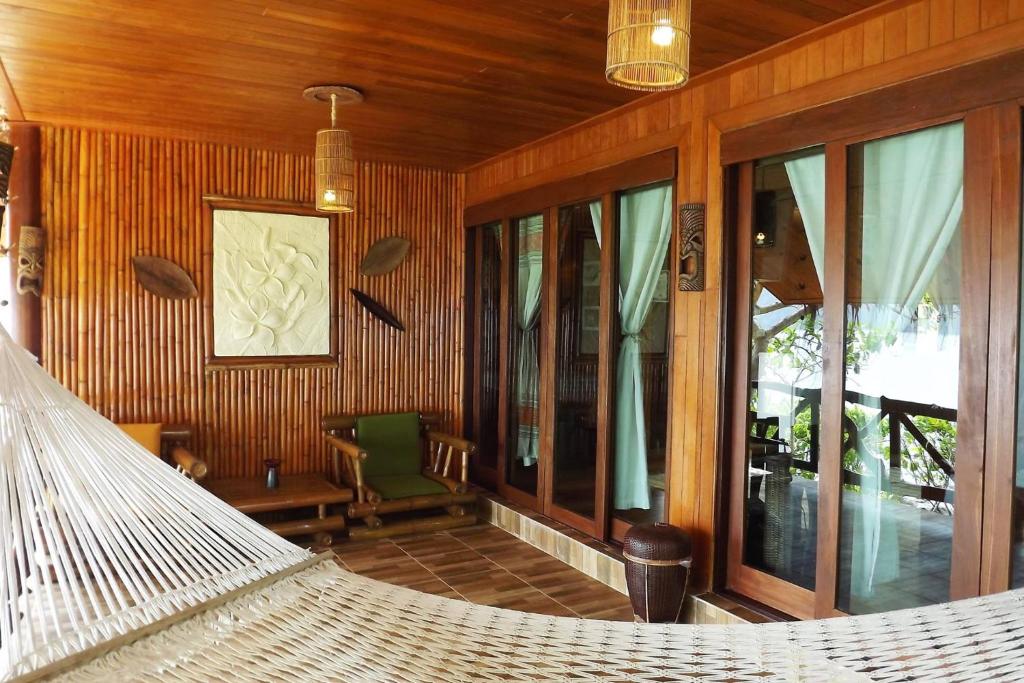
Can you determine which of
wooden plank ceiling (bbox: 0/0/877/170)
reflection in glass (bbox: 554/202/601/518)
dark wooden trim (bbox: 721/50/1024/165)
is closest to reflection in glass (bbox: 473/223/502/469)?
reflection in glass (bbox: 554/202/601/518)

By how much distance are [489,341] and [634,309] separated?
1.66 m

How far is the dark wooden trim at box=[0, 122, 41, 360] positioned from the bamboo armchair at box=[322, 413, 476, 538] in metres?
1.83

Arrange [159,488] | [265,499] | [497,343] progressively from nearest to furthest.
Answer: [159,488] < [265,499] < [497,343]

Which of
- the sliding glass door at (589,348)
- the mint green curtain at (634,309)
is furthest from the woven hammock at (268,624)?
the mint green curtain at (634,309)

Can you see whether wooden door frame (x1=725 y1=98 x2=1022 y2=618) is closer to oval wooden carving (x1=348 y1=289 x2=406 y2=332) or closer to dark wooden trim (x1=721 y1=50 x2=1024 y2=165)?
dark wooden trim (x1=721 y1=50 x2=1024 y2=165)

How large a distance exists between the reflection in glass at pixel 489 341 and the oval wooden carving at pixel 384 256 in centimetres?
56

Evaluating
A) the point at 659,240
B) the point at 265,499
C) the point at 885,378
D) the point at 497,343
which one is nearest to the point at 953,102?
the point at 885,378

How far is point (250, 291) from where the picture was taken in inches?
195

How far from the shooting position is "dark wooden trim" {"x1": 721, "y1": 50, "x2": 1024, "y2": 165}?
2340 millimetres

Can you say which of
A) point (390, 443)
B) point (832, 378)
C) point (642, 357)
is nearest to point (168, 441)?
point (390, 443)

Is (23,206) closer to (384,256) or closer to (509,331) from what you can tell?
(384,256)

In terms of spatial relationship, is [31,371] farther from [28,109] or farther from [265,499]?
[28,109]

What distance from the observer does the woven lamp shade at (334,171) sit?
140 inches

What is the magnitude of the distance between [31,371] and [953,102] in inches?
112
